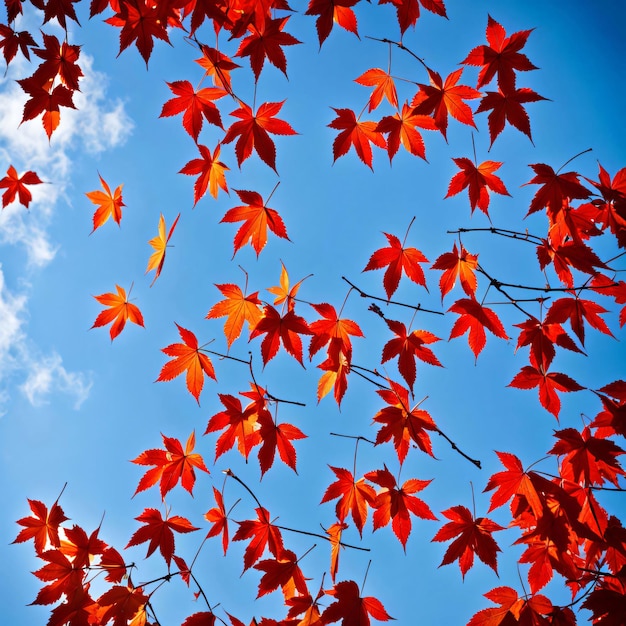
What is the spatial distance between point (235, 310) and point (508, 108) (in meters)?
1.81

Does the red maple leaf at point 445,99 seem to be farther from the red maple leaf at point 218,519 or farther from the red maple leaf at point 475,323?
the red maple leaf at point 218,519

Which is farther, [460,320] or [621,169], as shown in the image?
[621,169]

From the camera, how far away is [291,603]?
104 inches

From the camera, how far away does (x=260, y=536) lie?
2.80 meters

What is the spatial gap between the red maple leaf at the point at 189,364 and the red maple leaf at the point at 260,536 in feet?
2.58

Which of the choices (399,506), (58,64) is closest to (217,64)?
(58,64)

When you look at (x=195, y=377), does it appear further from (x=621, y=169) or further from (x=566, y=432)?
(x=621, y=169)

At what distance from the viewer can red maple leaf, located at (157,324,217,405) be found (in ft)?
9.09

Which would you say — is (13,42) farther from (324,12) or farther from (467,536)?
(467,536)

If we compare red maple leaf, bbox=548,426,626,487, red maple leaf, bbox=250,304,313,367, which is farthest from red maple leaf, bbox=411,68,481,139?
red maple leaf, bbox=548,426,626,487

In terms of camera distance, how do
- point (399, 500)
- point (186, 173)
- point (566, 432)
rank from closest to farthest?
point (566, 432)
point (399, 500)
point (186, 173)

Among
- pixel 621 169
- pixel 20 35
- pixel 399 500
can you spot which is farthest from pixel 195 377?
pixel 621 169

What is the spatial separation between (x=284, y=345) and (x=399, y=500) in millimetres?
1099

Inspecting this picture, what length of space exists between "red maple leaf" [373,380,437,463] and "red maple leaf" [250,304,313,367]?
0.54 meters
